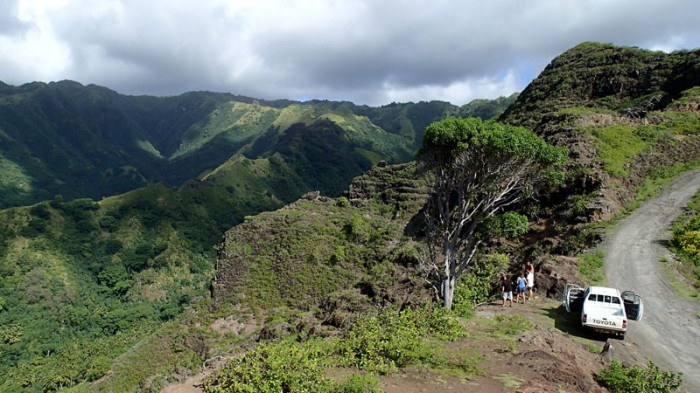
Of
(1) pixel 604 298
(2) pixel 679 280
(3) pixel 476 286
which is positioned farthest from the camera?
(3) pixel 476 286

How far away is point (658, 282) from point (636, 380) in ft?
41.0

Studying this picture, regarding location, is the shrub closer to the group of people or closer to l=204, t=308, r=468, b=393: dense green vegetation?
the group of people

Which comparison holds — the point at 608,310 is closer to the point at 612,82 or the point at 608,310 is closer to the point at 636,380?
the point at 636,380

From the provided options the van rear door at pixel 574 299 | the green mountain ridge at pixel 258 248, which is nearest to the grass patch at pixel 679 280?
the green mountain ridge at pixel 258 248

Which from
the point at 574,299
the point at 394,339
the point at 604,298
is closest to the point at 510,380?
the point at 394,339

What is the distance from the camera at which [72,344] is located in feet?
290

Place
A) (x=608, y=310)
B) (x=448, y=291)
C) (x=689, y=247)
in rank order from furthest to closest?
(x=689, y=247)
(x=448, y=291)
(x=608, y=310)

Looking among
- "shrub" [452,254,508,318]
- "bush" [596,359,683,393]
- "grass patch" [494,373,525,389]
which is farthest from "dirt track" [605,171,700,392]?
"shrub" [452,254,508,318]

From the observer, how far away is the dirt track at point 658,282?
49.1 feet

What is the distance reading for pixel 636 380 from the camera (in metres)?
11.2

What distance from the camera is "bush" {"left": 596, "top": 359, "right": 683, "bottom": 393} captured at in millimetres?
10906

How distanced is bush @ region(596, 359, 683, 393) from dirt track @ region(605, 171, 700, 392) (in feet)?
7.41

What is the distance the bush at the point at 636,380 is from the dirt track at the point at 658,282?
2259 millimetres

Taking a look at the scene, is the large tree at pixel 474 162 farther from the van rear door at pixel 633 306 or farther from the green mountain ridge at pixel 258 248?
the green mountain ridge at pixel 258 248
